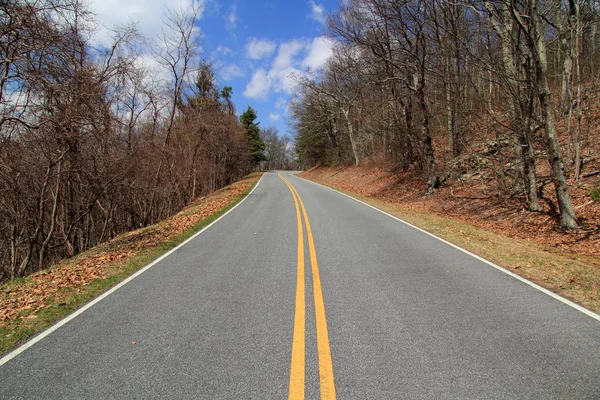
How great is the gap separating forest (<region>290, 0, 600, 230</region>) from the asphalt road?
21.3ft

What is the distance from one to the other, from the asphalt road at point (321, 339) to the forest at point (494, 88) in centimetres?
649

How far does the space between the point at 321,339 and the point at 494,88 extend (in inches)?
1042

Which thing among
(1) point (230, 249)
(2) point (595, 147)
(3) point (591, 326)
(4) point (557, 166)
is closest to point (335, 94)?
(2) point (595, 147)

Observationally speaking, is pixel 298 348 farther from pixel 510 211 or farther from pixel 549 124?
pixel 510 211

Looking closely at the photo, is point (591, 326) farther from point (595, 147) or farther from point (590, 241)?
point (595, 147)

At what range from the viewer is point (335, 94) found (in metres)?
34.6

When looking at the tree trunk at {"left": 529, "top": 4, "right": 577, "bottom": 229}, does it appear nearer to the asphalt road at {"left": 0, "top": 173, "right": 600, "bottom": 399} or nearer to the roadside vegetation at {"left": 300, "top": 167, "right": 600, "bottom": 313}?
the roadside vegetation at {"left": 300, "top": 167, "right": 600, "bottom": 313}

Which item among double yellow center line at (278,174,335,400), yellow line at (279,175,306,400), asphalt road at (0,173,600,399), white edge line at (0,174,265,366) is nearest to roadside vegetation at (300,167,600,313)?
asphalt road at (0,173,600,399)

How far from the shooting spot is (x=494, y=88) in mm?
23391

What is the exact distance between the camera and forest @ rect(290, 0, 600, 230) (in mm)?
8930

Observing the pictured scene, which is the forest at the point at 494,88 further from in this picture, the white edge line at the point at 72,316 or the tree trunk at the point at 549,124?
the white edge line at the point at 72,316

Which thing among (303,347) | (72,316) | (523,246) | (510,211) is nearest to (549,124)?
(523,246)

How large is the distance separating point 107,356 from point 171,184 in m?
20.3

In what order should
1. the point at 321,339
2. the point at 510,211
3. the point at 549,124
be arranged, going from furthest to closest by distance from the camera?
the point at 510,211 → the point at 549,124 → the point at 321,339
